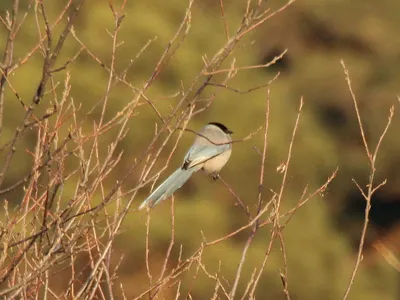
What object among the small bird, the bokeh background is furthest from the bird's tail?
the bokeh background

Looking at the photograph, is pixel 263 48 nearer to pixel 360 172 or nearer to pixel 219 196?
pixel 360 172

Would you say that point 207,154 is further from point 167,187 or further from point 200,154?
point 167,187

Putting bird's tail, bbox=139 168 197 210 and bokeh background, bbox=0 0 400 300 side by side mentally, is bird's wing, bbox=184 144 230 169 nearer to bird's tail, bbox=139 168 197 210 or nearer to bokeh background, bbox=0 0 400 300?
bird's tail, bbox=139 168 197 210

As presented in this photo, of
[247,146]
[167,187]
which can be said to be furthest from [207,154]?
[247,146]

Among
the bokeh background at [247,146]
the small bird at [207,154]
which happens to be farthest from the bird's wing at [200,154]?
the bokeh background at [247,146]

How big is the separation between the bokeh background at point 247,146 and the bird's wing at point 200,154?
6.76 m

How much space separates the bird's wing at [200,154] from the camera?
632cm

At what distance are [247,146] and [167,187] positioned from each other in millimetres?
13502

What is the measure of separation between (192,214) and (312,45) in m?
13.5

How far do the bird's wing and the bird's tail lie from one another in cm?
8

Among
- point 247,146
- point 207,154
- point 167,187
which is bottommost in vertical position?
point 247,146

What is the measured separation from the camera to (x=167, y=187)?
5188mm

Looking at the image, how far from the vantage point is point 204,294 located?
52.9 feet

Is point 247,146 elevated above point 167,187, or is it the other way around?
point 167,187
